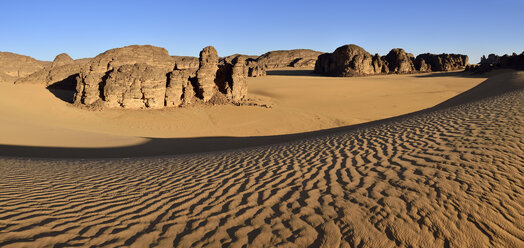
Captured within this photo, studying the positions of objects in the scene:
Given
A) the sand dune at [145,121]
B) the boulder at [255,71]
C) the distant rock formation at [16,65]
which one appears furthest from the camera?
the boulder at [255,71]

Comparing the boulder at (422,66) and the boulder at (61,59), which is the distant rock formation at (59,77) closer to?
the boulder at (61,59)

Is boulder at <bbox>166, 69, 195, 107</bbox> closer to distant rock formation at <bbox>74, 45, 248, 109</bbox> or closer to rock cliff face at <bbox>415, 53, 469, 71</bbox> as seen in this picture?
distant rock formation at <bbox>74, 45, 248, 109</bbox>

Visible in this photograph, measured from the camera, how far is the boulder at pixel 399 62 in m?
62.3

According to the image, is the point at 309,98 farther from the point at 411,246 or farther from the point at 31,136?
the point at 411,246

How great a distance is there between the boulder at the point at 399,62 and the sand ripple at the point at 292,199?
60.8 metres

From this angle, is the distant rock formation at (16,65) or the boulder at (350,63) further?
the boulder at (350,63)

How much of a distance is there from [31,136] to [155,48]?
17.9 metres

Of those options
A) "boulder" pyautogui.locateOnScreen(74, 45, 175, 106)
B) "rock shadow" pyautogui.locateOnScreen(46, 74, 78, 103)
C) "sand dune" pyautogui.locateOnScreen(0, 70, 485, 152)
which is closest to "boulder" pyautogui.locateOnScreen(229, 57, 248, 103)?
"sand dune" pyautogui.locateOnScreen(0, 70, 485, 152)

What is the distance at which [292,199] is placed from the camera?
488 centimetres

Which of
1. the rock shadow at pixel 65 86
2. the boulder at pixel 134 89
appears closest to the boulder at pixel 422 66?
the boulder at pixel 134 89

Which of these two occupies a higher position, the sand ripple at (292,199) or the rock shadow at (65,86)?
the rock shadow at (65,86)

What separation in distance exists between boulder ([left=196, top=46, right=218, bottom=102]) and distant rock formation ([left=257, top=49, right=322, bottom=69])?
5631cm

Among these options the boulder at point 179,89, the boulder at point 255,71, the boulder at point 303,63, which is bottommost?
the boulder at point 179,89

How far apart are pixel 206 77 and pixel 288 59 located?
2823 inches
